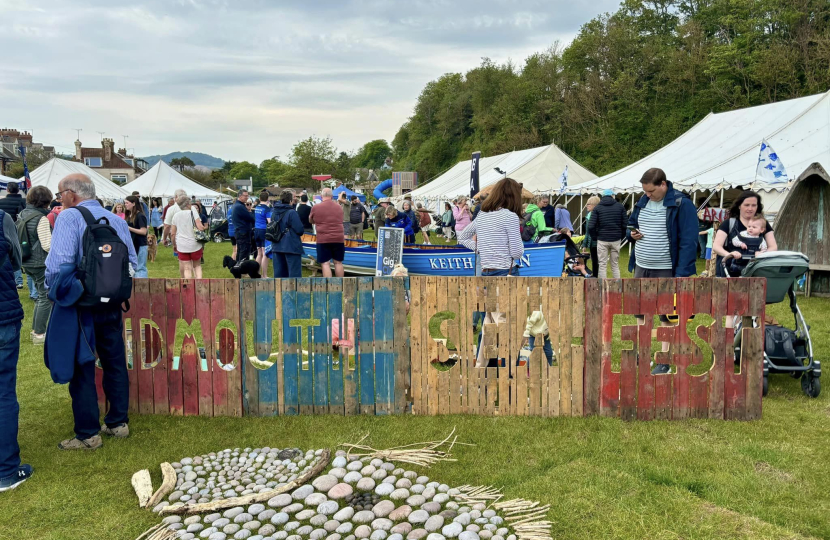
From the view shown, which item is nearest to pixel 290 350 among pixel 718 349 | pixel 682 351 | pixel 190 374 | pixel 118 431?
pixel 190 374

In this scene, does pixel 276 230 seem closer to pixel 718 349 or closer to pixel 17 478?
pixel 17 478

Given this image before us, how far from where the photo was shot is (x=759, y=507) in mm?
3588

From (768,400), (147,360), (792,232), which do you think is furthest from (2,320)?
(792,232)

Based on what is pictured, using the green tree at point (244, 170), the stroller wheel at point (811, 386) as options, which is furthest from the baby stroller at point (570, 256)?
the green tree at point (244, 170)

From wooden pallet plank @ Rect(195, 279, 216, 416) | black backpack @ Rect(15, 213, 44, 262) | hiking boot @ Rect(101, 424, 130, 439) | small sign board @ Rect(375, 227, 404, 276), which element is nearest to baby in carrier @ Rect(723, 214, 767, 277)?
wooden pallet plank @ Rect(195, 279, 216, 416)

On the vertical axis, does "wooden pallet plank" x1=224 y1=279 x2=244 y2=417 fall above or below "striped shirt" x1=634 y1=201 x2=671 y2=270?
below

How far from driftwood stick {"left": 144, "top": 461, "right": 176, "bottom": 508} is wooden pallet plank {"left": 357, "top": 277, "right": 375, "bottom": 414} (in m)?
1.64

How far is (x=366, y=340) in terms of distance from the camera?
16.8 ft

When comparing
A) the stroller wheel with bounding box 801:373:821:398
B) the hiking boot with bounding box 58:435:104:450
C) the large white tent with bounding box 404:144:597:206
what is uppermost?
the large white tent with bounding box 404:144:597:206

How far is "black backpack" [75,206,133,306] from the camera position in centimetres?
443

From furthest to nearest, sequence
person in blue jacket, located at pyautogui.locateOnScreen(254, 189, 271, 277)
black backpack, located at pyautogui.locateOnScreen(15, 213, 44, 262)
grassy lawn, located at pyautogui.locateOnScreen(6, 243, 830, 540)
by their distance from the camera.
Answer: person in blue jacket, located at pyautogui.locateOnScreen(254, 189, 271, 277)
black backpack, located at pyautogui.locateOnScreen(15, 213, 44, 262)
grassy lawn, located at pyautogui.locateOnScreen(6, 243, 830, 540)

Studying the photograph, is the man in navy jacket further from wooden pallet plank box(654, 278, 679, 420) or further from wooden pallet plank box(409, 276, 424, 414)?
wooden pallet plank box(654, 278, 679, 420)

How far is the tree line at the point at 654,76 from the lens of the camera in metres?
34.2

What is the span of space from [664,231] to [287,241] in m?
6.59
